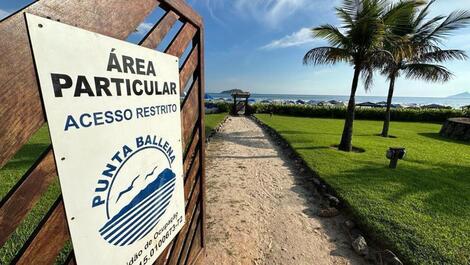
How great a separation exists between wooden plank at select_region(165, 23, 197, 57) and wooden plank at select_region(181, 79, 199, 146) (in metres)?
0.39

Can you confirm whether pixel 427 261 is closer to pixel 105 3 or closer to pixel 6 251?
pixel 105 3

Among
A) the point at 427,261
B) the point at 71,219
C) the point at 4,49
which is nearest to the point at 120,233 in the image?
the point at 71,219

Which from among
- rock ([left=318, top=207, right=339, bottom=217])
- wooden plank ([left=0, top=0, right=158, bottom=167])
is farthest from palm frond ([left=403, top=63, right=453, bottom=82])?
wooden plank ([left=0, top=0, right=158, bottom=167])

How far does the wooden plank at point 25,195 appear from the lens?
87 cm

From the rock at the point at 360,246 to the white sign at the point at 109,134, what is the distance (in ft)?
8.97

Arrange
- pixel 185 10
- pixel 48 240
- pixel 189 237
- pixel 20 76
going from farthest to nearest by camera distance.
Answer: pixel 189 237 → pixel 185 10 → pixel 48 240 → pixel 20 76

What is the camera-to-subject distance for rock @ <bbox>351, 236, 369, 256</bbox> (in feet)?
9.99

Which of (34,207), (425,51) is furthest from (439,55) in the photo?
(34,207)

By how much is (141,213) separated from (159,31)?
120cm

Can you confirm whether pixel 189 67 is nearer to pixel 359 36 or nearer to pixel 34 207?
pixel 34 207

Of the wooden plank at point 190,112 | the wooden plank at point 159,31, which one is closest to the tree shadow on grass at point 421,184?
the wooden plank at point 190,112

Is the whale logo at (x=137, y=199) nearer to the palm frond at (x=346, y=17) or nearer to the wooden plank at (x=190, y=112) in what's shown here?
the wooden plank at (x=190, y=112)

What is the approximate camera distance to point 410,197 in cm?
439

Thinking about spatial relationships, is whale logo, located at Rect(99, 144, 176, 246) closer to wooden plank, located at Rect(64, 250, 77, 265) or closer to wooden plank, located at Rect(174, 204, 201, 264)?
wooden plank, located at Rect(64, 250, 77, 265)
